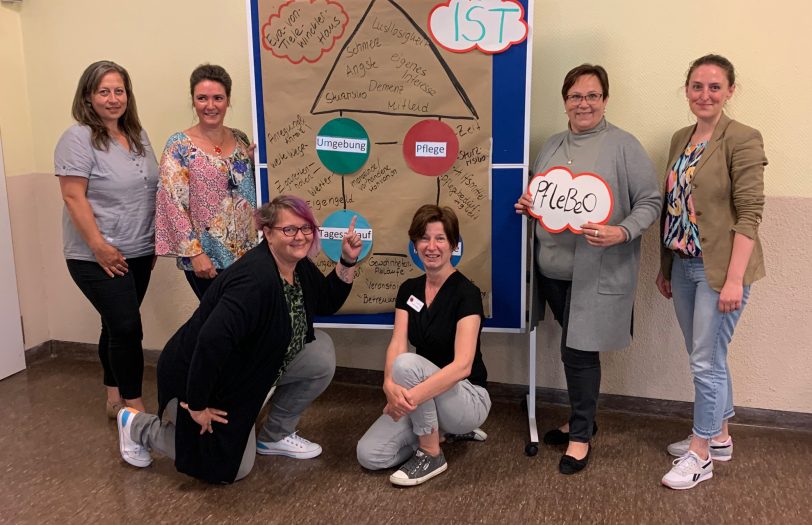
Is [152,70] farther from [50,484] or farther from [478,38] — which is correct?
[50,484]

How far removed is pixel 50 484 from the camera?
2.49 metres

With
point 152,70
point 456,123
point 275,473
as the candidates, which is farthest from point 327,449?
point 152,70

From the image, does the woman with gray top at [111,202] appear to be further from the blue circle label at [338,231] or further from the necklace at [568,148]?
the necklace at [568,148]

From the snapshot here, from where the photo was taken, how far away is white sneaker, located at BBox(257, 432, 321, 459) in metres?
2.65

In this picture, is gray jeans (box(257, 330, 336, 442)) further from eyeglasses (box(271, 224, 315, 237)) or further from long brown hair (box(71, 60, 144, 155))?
long brown hair (box(71, 60, 144, 155))

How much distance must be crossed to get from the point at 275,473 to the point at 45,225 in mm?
2101

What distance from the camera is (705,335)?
2344 millimetres

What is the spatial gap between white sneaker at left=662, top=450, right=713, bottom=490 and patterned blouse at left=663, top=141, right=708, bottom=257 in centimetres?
72

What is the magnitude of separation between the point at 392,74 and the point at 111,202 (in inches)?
48.0

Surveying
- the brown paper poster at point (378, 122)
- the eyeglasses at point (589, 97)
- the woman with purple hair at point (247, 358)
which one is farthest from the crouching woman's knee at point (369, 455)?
the eyeglasses at point (589, 97)

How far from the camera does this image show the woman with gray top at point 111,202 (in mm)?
2660

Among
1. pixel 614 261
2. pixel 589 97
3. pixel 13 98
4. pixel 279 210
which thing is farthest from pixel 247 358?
pixel 13 98

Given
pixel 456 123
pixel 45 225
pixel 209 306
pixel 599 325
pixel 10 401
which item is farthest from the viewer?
pixel 45 225

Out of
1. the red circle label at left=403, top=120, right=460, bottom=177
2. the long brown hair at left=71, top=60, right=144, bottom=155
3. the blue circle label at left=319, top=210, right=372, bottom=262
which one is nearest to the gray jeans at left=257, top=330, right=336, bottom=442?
the blue circle label at left=319, top=210, right=372, bottom=262
